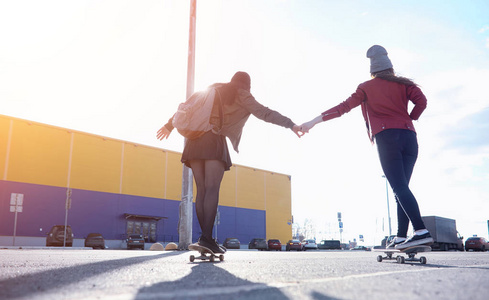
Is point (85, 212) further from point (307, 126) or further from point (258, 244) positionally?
point (307, 126)

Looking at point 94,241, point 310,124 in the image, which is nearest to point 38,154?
point 94,241

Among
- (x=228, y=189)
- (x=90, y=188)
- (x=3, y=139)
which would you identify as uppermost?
(x=3, y=139)

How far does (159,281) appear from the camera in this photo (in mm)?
2027

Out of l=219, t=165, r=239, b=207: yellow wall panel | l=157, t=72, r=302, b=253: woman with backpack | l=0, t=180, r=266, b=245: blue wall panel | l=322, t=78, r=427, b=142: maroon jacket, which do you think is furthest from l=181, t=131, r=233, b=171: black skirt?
l=219, t=165, r=239, b=207: yellow wall panel

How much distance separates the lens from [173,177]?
119 feet

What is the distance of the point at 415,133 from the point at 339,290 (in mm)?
2930

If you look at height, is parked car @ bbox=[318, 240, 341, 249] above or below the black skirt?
below

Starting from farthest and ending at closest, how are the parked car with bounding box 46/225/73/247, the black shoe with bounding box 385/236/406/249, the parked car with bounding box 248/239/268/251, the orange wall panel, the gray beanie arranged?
1. the parked car with bounding box 248/239/268/251
2. the orange wall panel
3. the parked car with bounding box 46/225/73/247
4. the gray beanie
5. the black shoe with bounding box 385/236/406/249

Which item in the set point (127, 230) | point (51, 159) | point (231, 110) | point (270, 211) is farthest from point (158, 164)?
point (231, 110)

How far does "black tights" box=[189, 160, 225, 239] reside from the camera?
3.93 meters

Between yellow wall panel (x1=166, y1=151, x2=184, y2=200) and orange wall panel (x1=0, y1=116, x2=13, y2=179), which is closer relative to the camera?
orange wall panel (x1=0, y1=116, x2=13, y2=179)

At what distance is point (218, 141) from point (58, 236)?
25778mm

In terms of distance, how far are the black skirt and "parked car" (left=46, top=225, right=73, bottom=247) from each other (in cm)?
2548

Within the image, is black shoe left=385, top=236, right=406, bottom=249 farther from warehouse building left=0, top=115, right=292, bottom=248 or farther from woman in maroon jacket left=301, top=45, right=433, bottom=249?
warehouse building left=0, top=115, right=292, bottom=248
